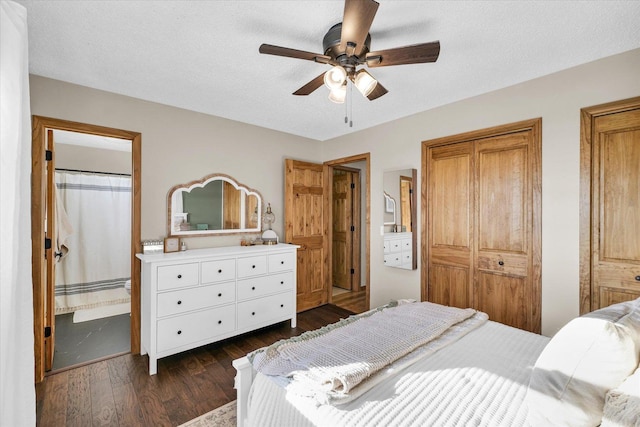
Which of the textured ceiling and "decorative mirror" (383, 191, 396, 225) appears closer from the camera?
the textured ceiling

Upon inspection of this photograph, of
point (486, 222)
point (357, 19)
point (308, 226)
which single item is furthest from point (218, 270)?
point (486, 222)

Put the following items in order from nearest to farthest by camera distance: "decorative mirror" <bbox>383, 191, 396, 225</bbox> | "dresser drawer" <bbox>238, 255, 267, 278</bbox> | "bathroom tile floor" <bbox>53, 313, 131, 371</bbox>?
"bathroom tile floor" <bbox>53, 313, 131, 371</bbox> → "dresser drawer" <bbox>238, 255, 267, 278</bbox> → "decorative mirror" <bbox>383, 191, 396, 225</bbox>

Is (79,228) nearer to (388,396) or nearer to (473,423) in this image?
(388,396)

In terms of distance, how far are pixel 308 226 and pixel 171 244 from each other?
174 centimetres

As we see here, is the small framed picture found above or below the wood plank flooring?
above

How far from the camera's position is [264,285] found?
121 inches

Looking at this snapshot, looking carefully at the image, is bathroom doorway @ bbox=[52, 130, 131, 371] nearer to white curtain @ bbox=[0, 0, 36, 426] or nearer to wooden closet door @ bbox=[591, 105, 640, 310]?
white curtain @ bbox=[0, 0, 36, 426]

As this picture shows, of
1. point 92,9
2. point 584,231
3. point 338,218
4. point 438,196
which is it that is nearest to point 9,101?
point 92,9

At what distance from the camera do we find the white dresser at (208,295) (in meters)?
2.42

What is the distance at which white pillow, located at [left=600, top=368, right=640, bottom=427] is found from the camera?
78 centimetres

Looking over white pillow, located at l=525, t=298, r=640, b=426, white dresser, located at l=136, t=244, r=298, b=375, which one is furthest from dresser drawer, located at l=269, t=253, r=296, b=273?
white pillow, located at l=525, t=298, r=640, b=426

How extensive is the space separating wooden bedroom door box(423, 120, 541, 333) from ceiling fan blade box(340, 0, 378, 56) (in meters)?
1.78

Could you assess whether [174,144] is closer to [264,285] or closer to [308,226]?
[264,285]

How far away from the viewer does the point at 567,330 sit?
1065mm
